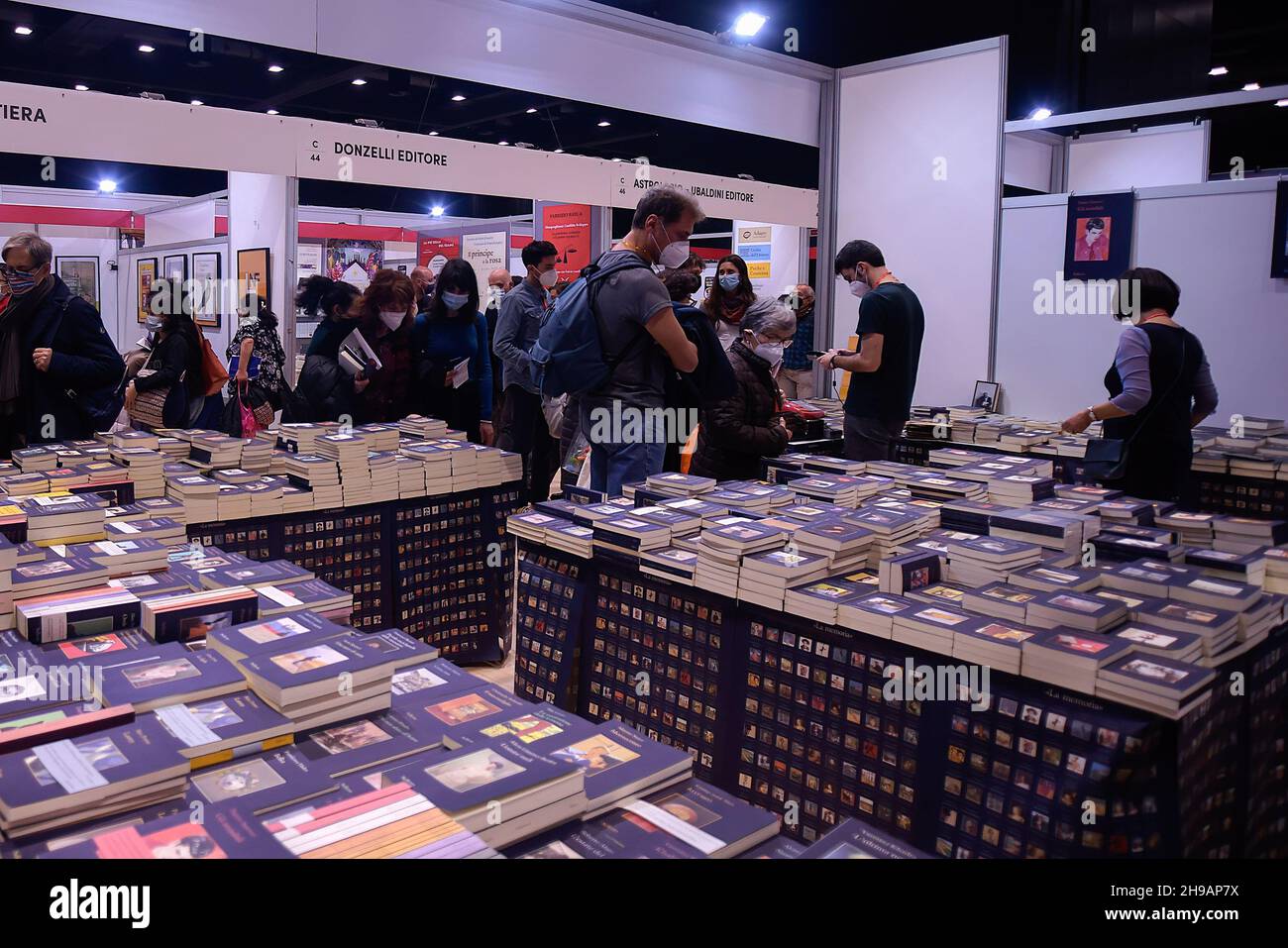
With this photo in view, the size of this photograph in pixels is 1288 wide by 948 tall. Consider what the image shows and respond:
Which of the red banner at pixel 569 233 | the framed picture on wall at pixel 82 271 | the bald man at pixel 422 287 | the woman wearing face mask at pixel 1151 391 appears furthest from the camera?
the framed picture on wall at pixel 82 271

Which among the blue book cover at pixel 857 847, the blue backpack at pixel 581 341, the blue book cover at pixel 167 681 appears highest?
the blue backpack at pixel 581 341

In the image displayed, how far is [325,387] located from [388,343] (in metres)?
0.41

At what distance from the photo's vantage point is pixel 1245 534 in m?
2.84

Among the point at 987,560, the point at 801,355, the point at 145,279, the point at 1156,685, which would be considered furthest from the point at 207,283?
the point at 1156,685

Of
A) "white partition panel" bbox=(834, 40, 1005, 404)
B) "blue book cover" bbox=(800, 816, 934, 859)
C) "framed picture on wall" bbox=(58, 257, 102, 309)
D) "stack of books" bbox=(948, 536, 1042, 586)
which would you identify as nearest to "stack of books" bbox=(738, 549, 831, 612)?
"stack of books" bbox=(948, 536, 1042, 586)

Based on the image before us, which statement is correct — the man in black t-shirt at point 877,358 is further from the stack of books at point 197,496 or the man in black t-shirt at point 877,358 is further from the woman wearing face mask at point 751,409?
the stack of books at point 197,496

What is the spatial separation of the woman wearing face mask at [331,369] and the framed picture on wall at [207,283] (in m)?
2.38

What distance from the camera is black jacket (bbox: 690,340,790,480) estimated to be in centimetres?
385

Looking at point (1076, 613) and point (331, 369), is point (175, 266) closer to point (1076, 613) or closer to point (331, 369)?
point (331, 369)

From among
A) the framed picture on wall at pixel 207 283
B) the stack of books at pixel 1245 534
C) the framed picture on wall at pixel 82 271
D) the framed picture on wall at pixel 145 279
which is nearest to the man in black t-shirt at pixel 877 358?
the stack of books at pixel 1245 534

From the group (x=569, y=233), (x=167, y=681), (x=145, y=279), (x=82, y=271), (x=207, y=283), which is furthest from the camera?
(x=82, y=271)

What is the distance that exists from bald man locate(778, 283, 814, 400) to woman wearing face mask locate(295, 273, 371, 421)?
3.16 meters

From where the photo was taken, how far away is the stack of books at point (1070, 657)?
75.3 inches
